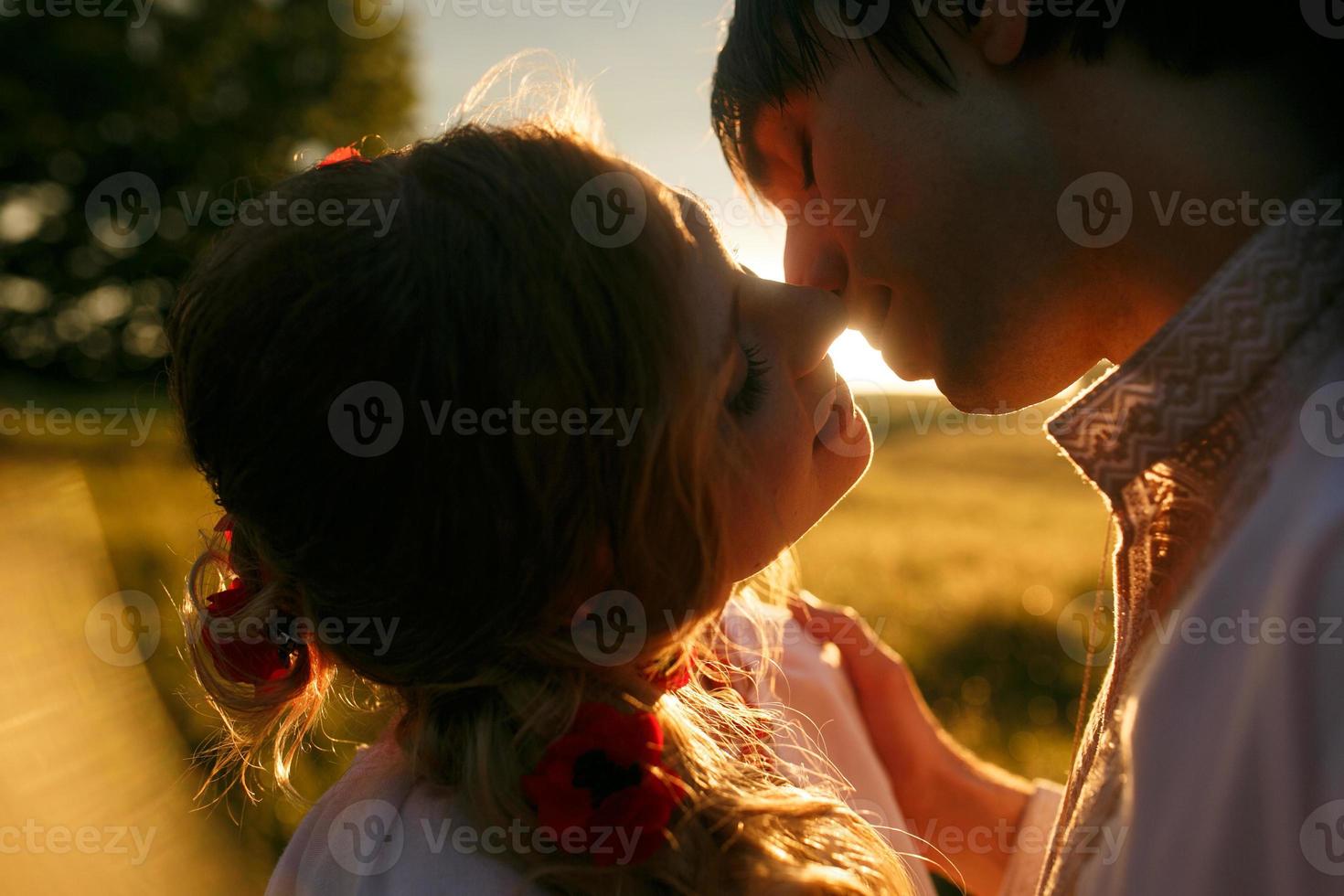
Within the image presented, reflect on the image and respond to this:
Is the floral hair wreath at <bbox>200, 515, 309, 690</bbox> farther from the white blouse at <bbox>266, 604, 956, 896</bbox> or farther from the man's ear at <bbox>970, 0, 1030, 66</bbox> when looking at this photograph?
the man's ear at <bbox>970, 0, 1030, 66</bbox>

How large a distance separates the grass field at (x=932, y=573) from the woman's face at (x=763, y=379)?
73 centimetres

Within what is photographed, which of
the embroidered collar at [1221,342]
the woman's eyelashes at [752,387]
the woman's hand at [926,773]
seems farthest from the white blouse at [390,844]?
the embroidered collar at [1221,342]

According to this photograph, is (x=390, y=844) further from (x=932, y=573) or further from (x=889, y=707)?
(x=932, y=573)

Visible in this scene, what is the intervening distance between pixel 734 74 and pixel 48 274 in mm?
25121

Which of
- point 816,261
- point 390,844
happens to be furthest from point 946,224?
point 390,844

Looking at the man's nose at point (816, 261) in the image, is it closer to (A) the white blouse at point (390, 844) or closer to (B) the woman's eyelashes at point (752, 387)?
(B) the woman's eyelashes at point (752, 387)

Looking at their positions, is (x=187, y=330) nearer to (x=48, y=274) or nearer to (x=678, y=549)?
(x=678, y=549)

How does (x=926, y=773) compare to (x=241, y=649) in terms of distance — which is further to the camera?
(x=926, y=773)

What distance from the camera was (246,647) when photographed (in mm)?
1823

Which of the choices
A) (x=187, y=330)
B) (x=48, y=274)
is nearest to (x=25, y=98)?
(x=48, y=274)

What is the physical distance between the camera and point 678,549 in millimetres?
1710

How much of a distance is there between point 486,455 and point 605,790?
570mm

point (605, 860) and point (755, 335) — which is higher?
point (755, 335)

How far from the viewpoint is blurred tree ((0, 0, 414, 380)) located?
68.0 feet
